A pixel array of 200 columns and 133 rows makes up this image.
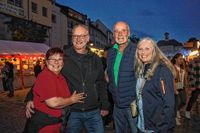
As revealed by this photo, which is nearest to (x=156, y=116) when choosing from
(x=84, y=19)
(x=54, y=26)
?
(x=54, y=26)

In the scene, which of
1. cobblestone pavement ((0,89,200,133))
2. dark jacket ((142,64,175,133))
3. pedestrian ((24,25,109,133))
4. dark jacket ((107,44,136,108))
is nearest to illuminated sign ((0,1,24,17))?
cobblestone pavement ((0,89,200,133))

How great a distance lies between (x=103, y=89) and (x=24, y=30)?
68.8 feet

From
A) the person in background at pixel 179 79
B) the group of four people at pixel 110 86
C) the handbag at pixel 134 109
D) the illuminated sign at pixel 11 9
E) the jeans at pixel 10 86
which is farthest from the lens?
the illuminated sign at pixel 11 9

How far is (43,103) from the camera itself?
3.17m

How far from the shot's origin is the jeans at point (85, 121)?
3.90 m

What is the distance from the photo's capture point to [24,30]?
23.9 m

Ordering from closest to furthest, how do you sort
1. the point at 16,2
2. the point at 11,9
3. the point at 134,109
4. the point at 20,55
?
the point at 134,109, the point at 20,55, the point at 11,9, the point at 16,2

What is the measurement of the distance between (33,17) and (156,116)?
25528 mm

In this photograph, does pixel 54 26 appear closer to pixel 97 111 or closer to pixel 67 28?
pixel 67 28

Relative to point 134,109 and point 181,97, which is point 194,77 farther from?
point 134,109

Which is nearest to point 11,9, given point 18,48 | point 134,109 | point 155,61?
point 18,48

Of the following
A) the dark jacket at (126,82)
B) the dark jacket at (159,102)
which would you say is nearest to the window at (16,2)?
the dark jacket at (126,82)

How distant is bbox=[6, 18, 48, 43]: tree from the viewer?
23.0 meters

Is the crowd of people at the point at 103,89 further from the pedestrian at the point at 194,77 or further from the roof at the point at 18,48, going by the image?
the roof at the point at 18,48
